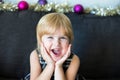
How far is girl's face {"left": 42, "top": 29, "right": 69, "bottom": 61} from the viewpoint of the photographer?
114cm

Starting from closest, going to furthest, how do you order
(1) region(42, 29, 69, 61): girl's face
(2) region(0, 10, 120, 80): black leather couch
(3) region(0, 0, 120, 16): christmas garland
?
(1) region(42, 29, 69, 61): girl's face
(2) region(0, 10, 120, 80): black leather couch
(3) region(0, 0, 120, 16): christmas garland

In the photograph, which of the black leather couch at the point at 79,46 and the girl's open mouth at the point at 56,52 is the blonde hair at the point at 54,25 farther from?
the black leather couch at the point at 79,46

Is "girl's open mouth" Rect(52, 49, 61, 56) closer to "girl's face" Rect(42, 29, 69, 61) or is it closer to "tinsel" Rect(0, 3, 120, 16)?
"girl's face" Rect(42, 29, 69, 61)

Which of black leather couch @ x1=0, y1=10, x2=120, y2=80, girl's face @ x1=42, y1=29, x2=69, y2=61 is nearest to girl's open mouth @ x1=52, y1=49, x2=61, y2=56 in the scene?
girl's face @ x1=42, y1=29, x2=69, y2=61

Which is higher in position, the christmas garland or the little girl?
the christmas garland

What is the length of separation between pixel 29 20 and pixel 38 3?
0.19 metres

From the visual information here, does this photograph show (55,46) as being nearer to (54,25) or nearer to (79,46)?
(54,25)

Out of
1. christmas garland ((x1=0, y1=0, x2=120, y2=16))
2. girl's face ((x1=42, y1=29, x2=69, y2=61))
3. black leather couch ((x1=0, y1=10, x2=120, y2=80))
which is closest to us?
girl's face ((x1=42, y1=29, x2=69, y2=61))

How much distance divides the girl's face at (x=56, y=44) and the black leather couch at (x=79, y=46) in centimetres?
32

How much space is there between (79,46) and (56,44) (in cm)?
38

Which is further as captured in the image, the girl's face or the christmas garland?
the christmas garland

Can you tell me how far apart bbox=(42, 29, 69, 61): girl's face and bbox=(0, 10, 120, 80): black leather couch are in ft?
1.06

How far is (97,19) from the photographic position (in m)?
1.55

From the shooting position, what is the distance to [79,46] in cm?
149
